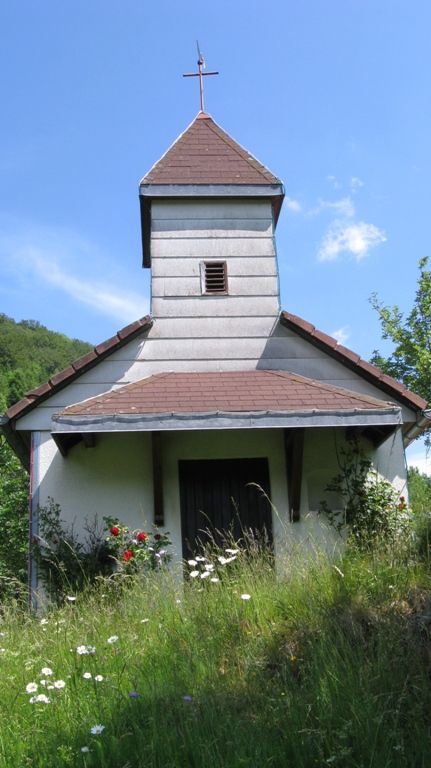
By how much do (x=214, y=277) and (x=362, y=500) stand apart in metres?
3.84

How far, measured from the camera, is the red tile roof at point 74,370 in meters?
9.67

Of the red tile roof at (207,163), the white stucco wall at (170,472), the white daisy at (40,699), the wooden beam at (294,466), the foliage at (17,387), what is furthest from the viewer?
the foliage at (17,387)

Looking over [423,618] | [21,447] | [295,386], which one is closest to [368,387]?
[295,386]

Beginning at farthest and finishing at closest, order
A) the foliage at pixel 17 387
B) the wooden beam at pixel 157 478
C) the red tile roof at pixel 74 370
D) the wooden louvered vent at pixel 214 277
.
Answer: the foliage at pixel 17 387
the wooden louvered vent at pixel 214 277
the red tile roof at pixel 74 370
the wooden beam at pixel 157 478

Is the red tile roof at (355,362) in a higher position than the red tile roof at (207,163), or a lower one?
lower

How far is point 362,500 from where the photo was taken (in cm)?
939

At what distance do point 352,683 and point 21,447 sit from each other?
7.18 meters

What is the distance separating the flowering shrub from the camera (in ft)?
28.1

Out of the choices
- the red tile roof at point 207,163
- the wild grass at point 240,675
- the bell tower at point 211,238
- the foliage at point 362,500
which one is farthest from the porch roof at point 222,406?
the red tile roof at point 207,163

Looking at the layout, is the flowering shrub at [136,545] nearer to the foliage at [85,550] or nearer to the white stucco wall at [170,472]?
the foliage at [85,550]

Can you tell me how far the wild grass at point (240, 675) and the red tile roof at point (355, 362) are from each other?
401cm

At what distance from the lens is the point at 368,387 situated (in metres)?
10.3

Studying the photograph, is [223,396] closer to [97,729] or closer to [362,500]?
[362,500]

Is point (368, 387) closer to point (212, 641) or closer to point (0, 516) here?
point (212, 641)
